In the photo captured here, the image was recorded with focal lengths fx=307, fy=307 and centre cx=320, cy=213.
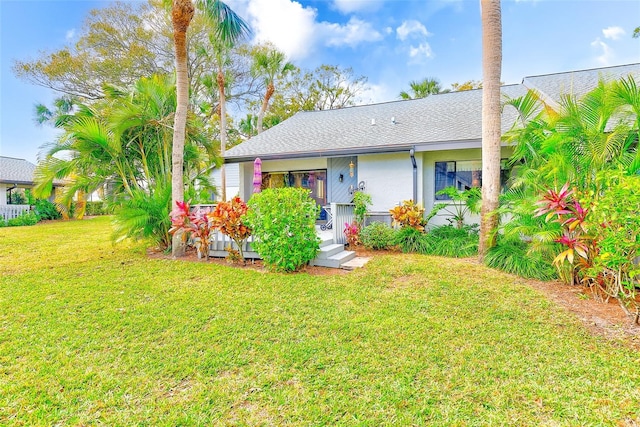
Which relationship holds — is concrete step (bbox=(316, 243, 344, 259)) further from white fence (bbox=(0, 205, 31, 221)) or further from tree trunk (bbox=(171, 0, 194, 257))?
white fence (bbox=(0, 205, 31, 221))

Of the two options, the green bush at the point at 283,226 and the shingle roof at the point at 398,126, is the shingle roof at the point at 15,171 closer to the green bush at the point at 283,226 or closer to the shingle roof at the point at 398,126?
the shingle roof at the point at 398,126

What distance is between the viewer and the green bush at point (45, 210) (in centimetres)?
1859

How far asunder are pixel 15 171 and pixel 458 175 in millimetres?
27722

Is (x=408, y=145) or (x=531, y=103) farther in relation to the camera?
(x=408, y=145)

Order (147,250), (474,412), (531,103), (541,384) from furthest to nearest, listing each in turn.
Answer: (147,250) → (531,103) → (541,384) → (474,412)

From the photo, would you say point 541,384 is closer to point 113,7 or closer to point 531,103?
point 531,103

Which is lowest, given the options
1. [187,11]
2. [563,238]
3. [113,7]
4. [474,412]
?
[474,412]

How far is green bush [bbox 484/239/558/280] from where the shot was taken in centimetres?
561

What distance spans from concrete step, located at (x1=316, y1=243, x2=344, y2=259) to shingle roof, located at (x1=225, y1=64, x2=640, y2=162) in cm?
364

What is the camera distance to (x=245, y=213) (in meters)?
6.66

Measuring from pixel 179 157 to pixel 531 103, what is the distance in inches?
316

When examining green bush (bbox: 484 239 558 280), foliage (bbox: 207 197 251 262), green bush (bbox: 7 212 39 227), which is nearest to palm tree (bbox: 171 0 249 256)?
foliage (bbox: 207 197 251 262)

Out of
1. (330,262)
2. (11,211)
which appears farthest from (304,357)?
(11,211)

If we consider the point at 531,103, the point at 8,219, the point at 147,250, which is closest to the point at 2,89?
the point at 8,219
